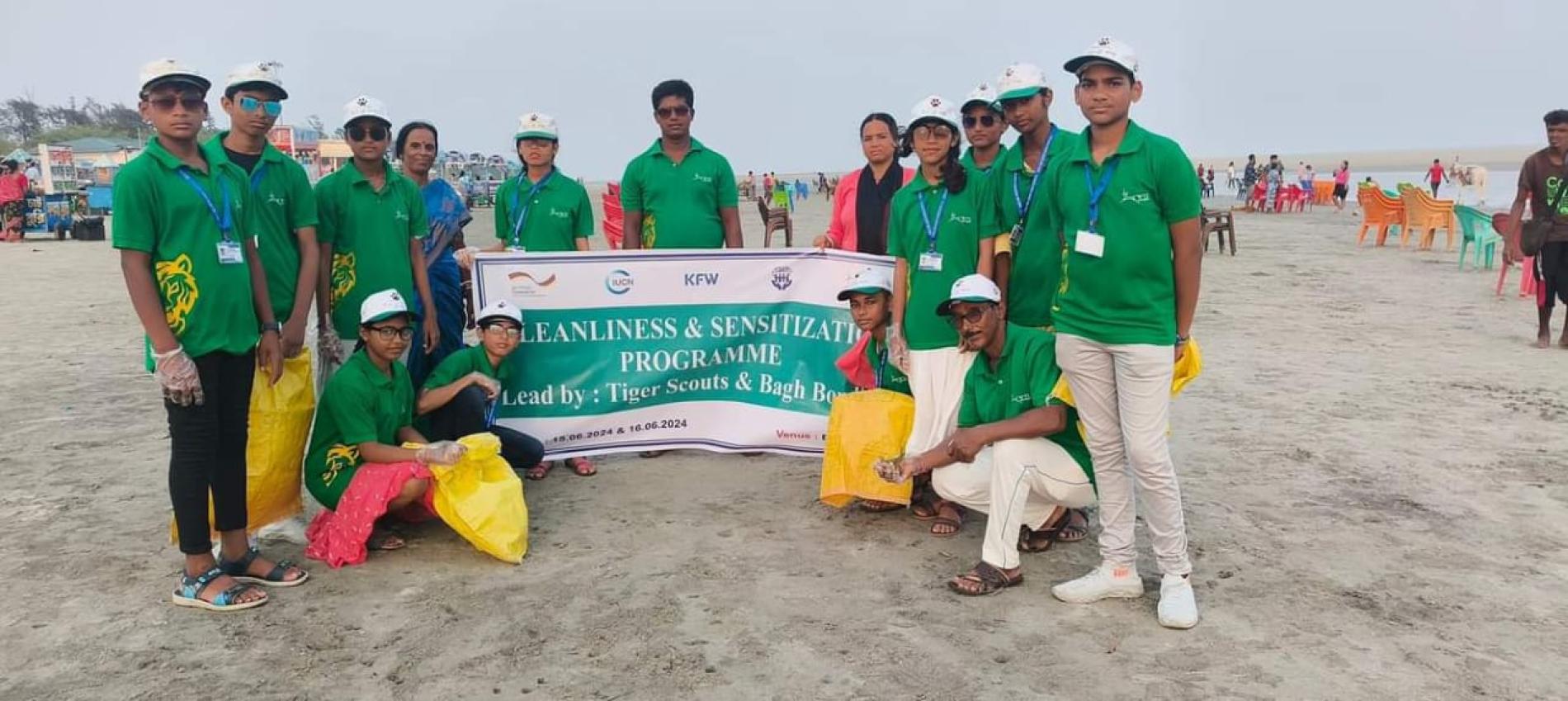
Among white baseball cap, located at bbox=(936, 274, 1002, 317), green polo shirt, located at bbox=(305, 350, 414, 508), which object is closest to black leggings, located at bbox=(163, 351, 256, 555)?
green polo shirt, located at bbox=(305, 350, 414, 508)

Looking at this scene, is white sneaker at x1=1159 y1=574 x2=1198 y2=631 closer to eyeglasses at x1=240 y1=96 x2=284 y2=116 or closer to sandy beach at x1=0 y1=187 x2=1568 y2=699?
sandy beach at x1=0 y1=187 x2=1568 y2=699

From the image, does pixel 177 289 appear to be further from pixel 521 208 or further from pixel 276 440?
pixel 521 208

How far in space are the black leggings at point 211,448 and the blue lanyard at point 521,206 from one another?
→ 6.96ft

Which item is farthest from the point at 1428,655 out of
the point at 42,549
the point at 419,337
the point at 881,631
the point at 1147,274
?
the point at 42,549

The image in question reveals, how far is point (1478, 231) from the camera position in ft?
47.9

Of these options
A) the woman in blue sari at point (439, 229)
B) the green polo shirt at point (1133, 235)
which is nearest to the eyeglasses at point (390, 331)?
the woman in blue sari at point (439, 229)

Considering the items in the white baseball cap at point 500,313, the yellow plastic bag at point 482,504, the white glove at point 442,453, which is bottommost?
the yellow plastic bag at point 482,504

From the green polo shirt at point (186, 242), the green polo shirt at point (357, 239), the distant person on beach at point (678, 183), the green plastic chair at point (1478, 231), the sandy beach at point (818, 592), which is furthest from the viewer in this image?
the green plastic chair at point (1478, 231)

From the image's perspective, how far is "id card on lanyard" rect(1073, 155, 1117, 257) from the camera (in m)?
3.28

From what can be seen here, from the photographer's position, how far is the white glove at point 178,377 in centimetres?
325

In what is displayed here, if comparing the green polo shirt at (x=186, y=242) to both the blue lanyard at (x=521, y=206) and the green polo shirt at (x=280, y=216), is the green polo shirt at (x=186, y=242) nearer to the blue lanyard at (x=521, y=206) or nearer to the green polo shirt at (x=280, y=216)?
the green polo shirt at (x=280, y=216)

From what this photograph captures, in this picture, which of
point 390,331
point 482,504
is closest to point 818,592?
point 482,504

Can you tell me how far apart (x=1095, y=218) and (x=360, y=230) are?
10.2 feet

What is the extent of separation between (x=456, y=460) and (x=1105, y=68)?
2801 mm
